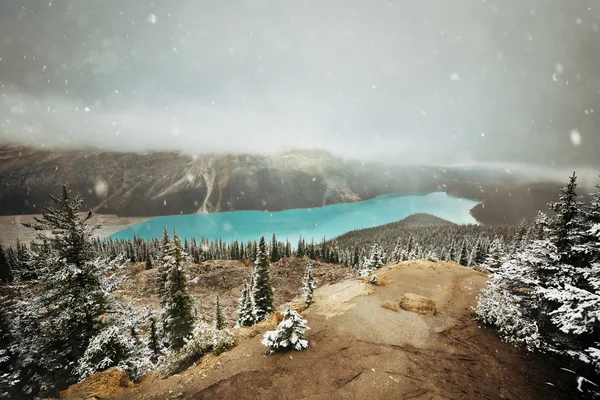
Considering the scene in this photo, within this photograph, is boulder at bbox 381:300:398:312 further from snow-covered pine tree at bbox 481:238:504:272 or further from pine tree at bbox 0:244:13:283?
pine tree at bbox 0:244:13:283

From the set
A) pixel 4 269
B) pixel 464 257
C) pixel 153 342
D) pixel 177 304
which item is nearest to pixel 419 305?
pixel 177 304

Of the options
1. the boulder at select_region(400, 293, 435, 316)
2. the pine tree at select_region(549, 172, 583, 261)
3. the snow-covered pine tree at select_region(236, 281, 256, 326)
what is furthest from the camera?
the snow-covered pine tree at select_region(236, 281, 256, 326)

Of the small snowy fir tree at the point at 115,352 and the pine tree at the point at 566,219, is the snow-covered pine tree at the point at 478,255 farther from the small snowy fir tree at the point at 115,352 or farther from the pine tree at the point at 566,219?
the small snowy fir tree at the point at 115,352

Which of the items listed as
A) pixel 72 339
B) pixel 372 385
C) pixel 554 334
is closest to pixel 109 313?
pixel 72 339

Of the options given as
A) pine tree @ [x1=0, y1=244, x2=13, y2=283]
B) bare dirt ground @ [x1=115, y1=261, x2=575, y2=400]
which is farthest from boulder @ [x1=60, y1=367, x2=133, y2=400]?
pine tree @ [x1=0, y1=244, x2=13, y2=283]

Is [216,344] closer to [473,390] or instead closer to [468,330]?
[473,390]

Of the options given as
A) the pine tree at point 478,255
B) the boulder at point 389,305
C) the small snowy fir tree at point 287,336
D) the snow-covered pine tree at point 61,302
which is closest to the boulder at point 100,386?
the snow-covered pine tree at point 61,302
